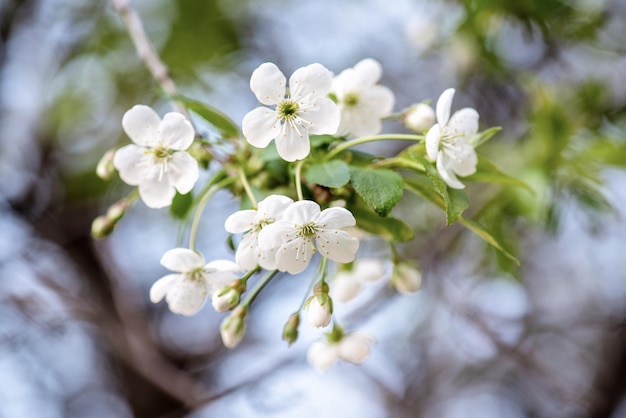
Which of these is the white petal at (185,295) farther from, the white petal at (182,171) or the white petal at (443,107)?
the white petal at (443,107)

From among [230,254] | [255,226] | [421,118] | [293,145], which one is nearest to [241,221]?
[255,226]

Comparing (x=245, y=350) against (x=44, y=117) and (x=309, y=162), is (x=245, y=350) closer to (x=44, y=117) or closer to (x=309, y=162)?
(x=44, y=117)

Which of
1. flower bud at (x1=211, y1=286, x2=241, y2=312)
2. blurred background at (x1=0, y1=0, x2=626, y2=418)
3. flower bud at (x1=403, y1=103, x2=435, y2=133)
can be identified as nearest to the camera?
flower bud at (x1=211, y1=286, x2=241, y2=312)

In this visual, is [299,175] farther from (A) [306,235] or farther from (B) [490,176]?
(B) [490,176]

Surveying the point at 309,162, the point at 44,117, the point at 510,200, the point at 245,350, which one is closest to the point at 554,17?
the point at 510,200

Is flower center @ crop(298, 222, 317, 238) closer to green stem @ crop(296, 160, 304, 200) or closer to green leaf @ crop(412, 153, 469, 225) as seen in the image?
green stem @ crop(296, 160, 304, 200)

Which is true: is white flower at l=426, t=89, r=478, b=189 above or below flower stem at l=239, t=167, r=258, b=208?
above

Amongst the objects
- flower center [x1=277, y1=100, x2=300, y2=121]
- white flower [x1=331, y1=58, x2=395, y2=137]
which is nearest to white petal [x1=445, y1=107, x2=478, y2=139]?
white flower [x1=331, y1=58, x2=395, y2=137]
